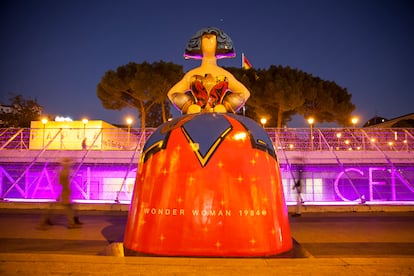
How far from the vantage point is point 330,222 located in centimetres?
912

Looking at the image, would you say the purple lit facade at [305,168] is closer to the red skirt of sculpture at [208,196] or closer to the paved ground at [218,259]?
the paved ground at [218,259]

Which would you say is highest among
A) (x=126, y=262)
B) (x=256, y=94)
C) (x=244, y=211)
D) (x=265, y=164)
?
(x=256, y=94)

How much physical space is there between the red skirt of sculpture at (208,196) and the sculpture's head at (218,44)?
220cm

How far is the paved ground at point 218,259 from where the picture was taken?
10.2 feet

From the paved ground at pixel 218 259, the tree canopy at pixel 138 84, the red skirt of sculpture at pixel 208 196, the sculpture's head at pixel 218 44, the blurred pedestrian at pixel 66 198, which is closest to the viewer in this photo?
the paved ground at pixel 218 259

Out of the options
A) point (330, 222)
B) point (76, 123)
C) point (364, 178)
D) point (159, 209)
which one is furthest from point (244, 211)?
point (76, 123)

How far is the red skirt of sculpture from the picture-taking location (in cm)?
392

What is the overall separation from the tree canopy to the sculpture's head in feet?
70.9

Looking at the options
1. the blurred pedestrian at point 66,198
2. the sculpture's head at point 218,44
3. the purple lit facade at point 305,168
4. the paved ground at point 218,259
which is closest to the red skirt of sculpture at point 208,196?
the paved ground at point 218,259

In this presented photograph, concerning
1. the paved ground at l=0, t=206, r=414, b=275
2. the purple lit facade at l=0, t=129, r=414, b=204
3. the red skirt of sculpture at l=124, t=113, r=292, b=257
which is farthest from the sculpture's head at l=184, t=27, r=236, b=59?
the purple lit facade at l=0, t=129, r=414, b=204

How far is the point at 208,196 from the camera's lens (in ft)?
13.1

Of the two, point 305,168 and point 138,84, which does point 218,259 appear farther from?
point 138,84

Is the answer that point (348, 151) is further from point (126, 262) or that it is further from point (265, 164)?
point (126, 262)

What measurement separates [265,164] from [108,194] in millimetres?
11250
